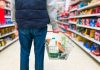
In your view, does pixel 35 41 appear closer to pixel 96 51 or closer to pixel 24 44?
pixel 24 44

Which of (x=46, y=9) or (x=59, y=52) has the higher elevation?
(x=46, y=9)

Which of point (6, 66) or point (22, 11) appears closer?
point (22, 11)

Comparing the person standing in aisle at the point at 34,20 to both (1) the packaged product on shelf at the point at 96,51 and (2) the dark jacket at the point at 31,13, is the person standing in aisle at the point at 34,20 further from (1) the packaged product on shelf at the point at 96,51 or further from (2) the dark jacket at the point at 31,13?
(1) the packaged product on shelf at the point at 96,51

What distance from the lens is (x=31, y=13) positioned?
2.27m

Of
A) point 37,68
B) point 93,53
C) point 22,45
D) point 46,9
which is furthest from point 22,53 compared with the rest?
point 93,53

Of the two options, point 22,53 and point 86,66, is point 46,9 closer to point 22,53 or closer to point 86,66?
point 22,53

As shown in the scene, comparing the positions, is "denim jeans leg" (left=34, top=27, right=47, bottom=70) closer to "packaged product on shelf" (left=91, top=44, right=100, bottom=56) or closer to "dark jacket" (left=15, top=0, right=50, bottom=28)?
"dark jacket" (left=15, top=0, right=50, bottom=28)

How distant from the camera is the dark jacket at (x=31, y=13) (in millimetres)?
2258

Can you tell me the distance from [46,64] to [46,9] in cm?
199

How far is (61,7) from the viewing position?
17.8 metres

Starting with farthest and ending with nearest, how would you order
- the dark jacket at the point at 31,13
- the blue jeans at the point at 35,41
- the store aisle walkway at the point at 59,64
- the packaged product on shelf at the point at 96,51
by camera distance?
the packaged product on shelf at the point at 96,51 < the store aisle walkway at the point at 59,64 < the blue jeans at the point at 35,41 < the dark jacket at the point at 31,13

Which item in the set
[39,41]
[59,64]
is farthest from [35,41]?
[59,64]

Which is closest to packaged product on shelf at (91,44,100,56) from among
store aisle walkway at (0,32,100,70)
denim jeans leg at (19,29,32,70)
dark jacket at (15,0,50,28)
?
store aisle walkway at (0,32,100,70)

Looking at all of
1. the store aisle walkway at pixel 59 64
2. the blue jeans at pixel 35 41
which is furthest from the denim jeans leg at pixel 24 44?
the store aisle walkway at pixel 59 64
